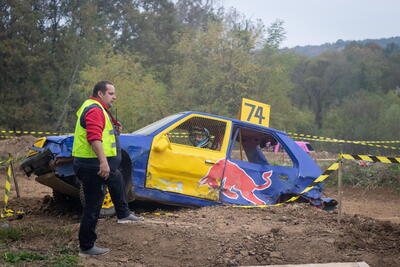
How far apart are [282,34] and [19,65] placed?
24.3 meters

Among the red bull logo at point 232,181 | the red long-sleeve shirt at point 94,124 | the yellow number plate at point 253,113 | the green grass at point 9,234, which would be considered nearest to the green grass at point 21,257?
the green grass at point 9,234

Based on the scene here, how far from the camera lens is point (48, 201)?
7.35 meters

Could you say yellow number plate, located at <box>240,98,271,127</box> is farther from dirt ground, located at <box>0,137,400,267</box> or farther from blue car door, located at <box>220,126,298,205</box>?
dirt ground, located at <box>0,137,400,267</box>

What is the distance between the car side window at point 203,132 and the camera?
269 inches

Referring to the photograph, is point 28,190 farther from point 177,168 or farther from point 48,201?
point 177,168

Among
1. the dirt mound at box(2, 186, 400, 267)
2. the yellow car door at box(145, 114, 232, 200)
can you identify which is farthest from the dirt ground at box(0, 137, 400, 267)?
the yellow car door at box(145, 114, 232, 200)

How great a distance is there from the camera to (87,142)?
14.5 ft

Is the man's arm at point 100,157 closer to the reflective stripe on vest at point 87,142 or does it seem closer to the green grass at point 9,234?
the reflective stripe on vest at point 87,142

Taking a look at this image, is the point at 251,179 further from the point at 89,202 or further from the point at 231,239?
the point at 89,202

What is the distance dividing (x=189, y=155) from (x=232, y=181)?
2.47ft

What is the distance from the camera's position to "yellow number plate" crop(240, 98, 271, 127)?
7.28 m

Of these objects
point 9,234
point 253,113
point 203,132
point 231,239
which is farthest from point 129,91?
point 231,239

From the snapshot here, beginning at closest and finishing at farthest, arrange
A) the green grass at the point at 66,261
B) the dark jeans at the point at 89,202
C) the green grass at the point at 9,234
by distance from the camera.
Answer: the green grass at the point at 66,261 < the dark jeans at the point at 89,202 < the green grass at the point at 9,234

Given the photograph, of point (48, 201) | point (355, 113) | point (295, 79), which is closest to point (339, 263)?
point (48, 201)
